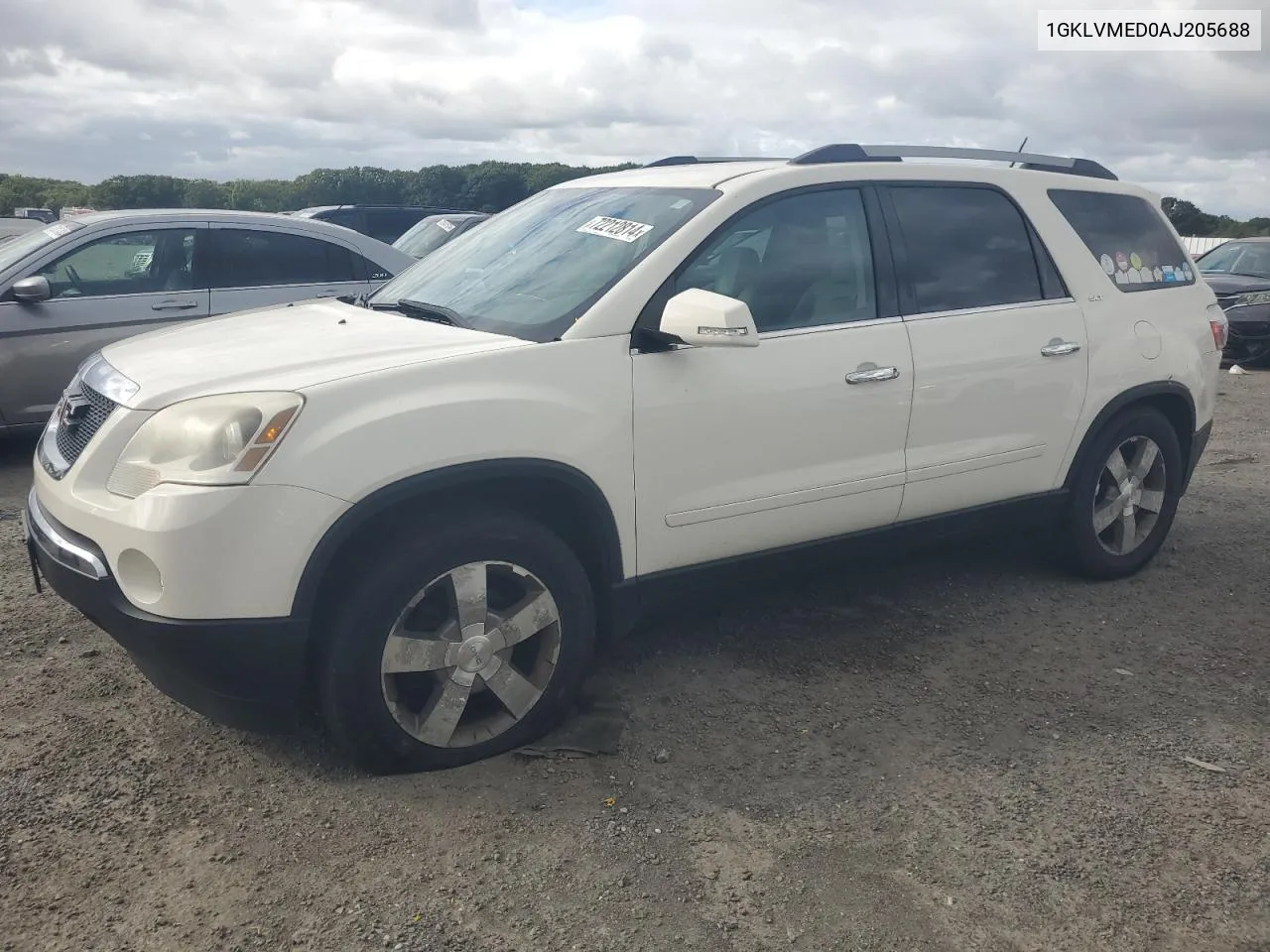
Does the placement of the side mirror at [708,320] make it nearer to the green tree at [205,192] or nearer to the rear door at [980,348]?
the rear door at [980,348]

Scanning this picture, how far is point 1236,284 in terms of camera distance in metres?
12.8

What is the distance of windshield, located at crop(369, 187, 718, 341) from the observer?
11.5 feet

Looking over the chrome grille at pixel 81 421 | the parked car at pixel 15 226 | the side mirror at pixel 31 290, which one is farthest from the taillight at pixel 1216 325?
the parked car at pixel 15 226

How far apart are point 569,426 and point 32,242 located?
525 centimetres

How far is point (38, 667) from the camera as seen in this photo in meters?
3.80

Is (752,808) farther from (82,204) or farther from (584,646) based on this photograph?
(82,204)

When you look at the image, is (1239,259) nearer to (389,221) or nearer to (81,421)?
(389,221)

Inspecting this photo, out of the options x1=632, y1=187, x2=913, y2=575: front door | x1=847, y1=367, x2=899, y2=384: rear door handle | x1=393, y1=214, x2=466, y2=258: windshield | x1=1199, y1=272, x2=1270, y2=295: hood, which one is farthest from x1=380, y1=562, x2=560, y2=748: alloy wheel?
x1=1199, y1=272, x2=1270, y2=295: hood

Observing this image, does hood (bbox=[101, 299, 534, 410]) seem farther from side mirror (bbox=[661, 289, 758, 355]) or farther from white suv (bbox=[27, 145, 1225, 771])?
side mirror (bbox=[661, 289, 758, 355])

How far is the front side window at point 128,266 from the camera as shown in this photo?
6656 mm

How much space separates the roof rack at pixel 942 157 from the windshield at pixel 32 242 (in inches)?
195

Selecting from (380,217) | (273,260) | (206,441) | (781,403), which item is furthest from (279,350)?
(380,217)

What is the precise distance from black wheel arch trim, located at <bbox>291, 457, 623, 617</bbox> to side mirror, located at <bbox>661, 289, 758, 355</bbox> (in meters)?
0.52

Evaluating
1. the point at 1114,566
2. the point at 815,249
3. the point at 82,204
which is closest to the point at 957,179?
the point at 815,249
